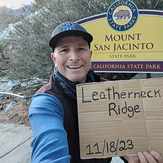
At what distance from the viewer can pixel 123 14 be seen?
17.4ft

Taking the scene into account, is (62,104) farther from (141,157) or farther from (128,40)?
(128,40)

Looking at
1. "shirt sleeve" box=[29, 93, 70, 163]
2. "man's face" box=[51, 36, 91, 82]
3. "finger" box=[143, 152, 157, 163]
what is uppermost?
"man's face" box=[51, 36, 91, 82]

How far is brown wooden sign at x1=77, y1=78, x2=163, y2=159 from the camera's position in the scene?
227cm

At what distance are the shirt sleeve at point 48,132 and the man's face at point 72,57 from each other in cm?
23

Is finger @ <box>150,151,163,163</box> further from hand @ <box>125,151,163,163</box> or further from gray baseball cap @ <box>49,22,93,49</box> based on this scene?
gray baseball cap @ <box>49,22,93,49</box>

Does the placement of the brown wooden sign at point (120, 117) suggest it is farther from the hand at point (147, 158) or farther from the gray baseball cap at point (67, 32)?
the gray baseball cap at point (67, 32)

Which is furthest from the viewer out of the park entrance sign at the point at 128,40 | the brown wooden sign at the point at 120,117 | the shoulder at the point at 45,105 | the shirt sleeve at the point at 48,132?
the park entrance sign at the point at 128,40

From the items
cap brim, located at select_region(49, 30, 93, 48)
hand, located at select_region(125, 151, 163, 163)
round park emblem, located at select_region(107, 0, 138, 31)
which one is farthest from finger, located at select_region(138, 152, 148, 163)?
round park emblem, located at select_region(107, 0, 138, 31)

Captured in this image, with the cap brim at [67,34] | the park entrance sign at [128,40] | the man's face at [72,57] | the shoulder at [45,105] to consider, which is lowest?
the shoulder at [45,105]

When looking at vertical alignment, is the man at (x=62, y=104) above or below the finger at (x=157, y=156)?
above

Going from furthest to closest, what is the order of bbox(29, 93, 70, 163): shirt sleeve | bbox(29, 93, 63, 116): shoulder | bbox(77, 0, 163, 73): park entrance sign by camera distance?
bbox(77, 0, 163, 73): park entrance sign
bbox(29, 93, 63, 116): shoulder
bbox(29, 93, 70, 163): shirt sleeve

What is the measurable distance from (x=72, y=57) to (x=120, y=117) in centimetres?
38

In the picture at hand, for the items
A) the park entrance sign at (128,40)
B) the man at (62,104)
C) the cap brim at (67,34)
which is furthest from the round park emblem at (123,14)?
the cap brim at (67,34)

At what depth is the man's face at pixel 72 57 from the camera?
7.64 feet
